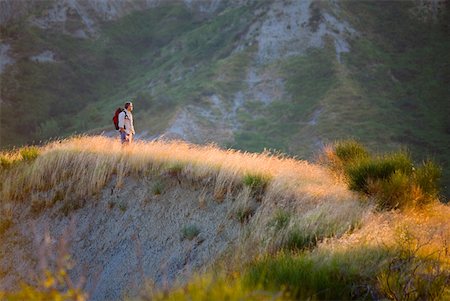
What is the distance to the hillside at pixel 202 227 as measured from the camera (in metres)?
4.44

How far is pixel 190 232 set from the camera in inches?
360

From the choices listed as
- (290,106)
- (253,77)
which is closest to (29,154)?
(290,106)

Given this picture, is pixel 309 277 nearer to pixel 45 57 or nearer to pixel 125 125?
pixel 125 125

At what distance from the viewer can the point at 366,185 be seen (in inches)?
380

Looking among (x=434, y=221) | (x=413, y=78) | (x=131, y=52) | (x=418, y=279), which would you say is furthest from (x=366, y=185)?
(x=131, y=52)

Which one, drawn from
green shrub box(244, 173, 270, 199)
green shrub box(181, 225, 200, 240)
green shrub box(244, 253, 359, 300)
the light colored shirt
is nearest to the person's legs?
the light colored shirt

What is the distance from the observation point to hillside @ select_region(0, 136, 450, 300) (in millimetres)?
4441

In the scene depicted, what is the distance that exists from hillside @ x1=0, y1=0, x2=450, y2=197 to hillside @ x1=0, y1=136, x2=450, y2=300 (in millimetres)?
38686

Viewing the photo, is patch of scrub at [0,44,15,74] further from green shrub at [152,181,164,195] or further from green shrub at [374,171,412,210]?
green shrub at [374,171,412,210]

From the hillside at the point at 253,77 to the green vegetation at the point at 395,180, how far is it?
3786 cm

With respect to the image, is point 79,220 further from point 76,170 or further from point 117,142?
point 117,142

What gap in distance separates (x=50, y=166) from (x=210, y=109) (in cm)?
5022

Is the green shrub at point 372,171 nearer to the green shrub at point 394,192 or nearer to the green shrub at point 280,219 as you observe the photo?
the green shrub at point 394,192

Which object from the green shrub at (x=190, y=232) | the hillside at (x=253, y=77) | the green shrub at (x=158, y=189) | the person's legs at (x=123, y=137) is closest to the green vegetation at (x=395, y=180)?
the green shrub at (x=190, y=232)
